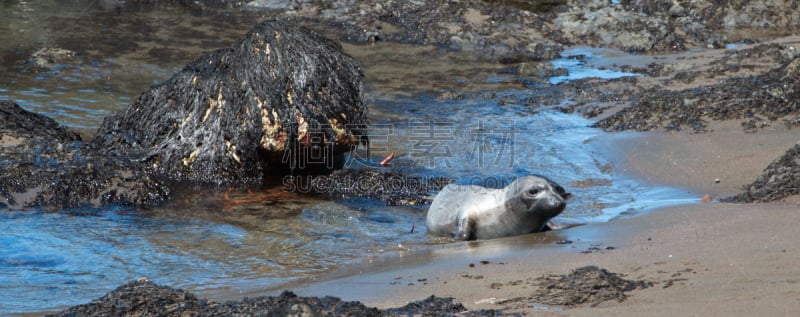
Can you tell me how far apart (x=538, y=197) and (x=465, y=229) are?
2.06 ft

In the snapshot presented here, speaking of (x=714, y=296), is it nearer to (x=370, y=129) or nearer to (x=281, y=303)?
(x=281, y=303)

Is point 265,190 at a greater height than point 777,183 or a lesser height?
lesser

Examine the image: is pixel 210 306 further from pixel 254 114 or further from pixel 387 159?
pixel 387 159

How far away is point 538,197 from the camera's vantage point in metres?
6.56

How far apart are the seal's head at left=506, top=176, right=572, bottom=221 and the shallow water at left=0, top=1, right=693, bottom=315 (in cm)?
75

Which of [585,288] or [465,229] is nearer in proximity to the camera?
[585,288]

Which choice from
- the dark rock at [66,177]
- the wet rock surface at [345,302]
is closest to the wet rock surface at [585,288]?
the wet rock surface at [345,302]

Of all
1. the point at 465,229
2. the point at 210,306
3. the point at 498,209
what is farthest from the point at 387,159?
the point at 210,306

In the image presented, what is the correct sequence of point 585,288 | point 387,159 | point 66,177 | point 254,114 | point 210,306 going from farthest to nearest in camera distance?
1. point 387,159
2. point 254,114
3. point 66,177
4. point 585,288
5. point 210,306

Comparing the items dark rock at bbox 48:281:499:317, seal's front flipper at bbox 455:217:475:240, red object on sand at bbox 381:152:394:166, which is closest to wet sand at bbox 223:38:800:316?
seal's front flipper at bbox 455:217:475:240

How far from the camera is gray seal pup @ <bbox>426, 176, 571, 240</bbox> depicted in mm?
6594

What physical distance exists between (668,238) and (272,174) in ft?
15.0

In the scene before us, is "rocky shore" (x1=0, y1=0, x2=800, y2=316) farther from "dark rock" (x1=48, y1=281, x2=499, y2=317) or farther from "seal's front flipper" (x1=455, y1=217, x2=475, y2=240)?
"seal's front flipper" (x1=455, y1=217, x2=475, y2=240)

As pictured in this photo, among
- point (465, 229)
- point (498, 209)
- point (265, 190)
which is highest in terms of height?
point (498, 209)
